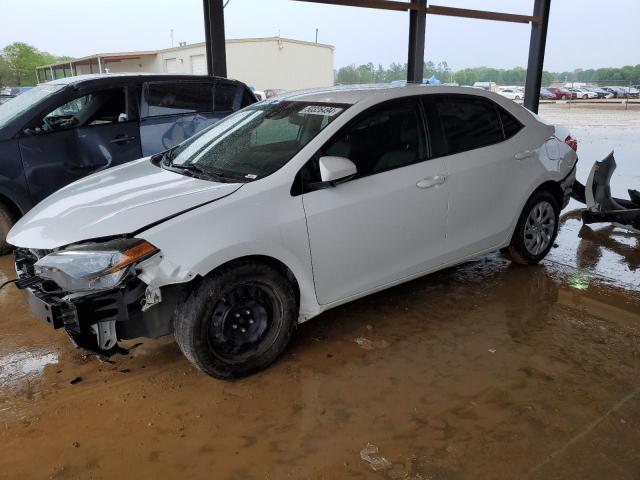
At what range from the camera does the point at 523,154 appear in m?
4.20

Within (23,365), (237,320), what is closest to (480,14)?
(237,320)

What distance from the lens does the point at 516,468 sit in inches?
90.3

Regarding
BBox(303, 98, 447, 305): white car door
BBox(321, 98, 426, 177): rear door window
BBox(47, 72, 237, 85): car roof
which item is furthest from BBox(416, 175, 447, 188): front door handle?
BBox(47, 72, 237, 85): car roof

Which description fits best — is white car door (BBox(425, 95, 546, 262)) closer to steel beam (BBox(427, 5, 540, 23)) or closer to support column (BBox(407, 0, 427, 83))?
support column (BBox(407, 0, 427, 83))

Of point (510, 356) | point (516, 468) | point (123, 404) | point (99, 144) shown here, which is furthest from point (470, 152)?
point (99, 144)

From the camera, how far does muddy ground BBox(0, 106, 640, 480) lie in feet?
7.72

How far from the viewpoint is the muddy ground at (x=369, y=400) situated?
235cm

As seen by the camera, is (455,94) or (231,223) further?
(455,94)

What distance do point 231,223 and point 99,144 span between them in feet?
11.1

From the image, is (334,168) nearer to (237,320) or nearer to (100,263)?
(237,320)

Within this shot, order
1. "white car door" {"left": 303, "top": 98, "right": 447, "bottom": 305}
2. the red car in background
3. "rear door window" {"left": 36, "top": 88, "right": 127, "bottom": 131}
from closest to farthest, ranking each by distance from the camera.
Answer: "white car door" {"left": 303, "top": 98, "right": 447, "bottom": 305} → "rear door window" {"left": 36, "top": 88, "right": 127, "bottom": 131} → the red car in background

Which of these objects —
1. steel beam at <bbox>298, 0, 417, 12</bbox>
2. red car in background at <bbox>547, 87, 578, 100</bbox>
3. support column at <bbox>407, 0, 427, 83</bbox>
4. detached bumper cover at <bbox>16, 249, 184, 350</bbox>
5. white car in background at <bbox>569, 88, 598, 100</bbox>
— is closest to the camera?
detached bumper cover at <bbox>16, 249, 184, 350</bbox>

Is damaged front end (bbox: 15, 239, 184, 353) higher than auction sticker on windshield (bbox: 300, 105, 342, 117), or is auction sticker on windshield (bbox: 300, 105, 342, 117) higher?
auction sticker on windshield (bbox: 300, 105, 342, 117)

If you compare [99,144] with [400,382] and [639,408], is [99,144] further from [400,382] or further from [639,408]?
[639,408]
